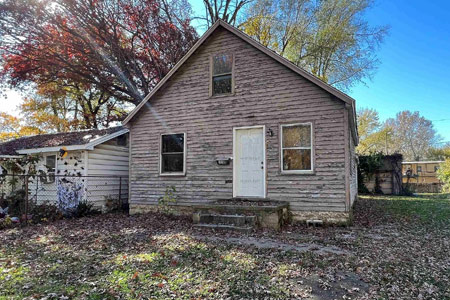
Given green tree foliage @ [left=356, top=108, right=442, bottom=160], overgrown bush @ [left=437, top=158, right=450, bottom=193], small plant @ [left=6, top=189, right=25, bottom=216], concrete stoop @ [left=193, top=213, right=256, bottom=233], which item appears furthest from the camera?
green tree foliage @ [left=356, top=108, right=442, bottom=160]

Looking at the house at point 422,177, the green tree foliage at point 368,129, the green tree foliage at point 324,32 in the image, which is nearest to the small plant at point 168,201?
the green tree foliage at point 324,32

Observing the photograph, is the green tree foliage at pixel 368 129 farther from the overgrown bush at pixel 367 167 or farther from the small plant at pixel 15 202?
the small plant at pixel 15 202

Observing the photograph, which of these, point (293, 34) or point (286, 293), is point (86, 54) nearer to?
point (293, 34)

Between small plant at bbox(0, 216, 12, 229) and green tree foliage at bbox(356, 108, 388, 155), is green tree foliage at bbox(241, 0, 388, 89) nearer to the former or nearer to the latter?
green tree foliage at bbox(356, 108, 388, 155)

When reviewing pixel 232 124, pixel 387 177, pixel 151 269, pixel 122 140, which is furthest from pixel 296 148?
pixel 387 177

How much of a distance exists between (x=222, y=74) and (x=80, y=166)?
20.0 feet

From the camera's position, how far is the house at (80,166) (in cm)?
1028

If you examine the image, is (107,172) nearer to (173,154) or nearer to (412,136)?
(173,154)

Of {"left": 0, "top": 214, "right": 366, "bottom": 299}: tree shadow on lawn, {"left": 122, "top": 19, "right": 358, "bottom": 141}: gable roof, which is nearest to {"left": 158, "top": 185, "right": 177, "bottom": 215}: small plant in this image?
{"left": 0, "top": 214, "right": 366, "bottom": 299}: tree shadow on lawn

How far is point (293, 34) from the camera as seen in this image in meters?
17.7

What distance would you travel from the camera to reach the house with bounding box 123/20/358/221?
753 cm

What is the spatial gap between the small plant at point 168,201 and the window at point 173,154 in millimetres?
551

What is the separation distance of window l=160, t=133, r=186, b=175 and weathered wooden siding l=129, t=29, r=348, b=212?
190 mm

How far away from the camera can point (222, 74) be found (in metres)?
9.05
